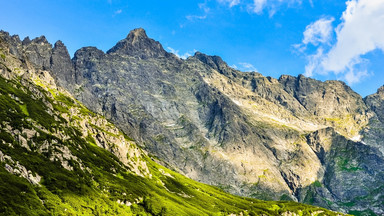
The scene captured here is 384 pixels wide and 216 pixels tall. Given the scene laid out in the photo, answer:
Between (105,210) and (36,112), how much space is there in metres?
78.7

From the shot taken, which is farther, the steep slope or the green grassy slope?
the steep slope

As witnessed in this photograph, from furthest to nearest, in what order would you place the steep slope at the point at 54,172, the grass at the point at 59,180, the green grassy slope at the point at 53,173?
1. the steep slope at the point at 54,172
2. the green grassy slope at the point at 53,173
3. the grass at the point at 59,180

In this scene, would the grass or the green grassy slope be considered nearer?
the grass

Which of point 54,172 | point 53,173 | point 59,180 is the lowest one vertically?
point 59,180

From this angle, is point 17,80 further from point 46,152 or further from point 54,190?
point 54,190

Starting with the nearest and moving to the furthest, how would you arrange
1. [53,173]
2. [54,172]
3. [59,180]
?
1. [59,180]
2. [53,173]
3. [54,172]

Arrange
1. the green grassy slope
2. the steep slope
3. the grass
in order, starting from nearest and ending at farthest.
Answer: the grass → the green grassy slope → the steep slope

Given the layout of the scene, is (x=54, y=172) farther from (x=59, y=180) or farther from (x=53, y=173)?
(x=59, y=180)

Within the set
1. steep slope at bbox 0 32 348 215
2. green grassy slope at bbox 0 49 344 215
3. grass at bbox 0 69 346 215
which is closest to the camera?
grass at bbox 0 69 346 215

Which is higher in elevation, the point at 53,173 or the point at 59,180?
the point at 53,173

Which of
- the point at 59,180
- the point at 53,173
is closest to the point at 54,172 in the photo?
the point at 53,173

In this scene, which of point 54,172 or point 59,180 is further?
point 54,172

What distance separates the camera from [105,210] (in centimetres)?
9506

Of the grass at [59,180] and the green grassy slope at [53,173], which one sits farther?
the green grassy slope at [53,173]
